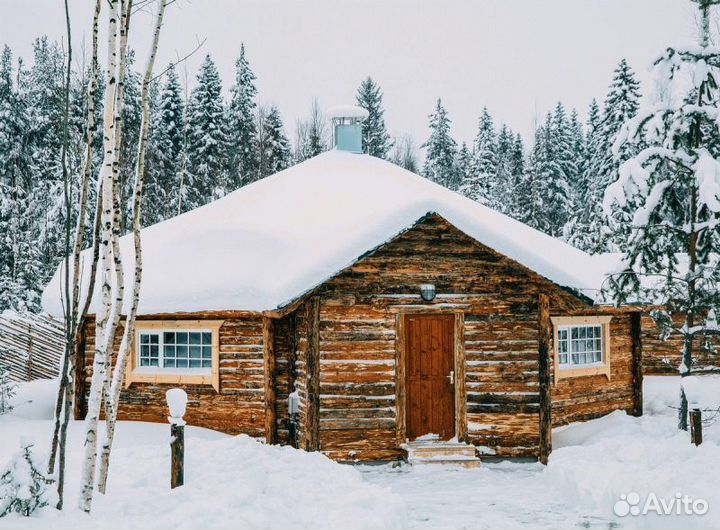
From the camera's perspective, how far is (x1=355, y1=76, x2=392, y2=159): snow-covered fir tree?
169 ft

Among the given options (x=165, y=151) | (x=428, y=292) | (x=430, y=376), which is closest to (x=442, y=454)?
(x=430, y=376)

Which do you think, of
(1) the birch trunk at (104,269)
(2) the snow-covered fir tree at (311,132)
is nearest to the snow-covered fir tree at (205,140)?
(2) the snow-covered fir tree at (311,132)

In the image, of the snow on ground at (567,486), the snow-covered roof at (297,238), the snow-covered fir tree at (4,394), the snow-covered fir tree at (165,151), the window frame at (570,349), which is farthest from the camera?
the snow-covered fir tree at (165,151)

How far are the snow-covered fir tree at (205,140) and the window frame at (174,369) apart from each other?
2643cm

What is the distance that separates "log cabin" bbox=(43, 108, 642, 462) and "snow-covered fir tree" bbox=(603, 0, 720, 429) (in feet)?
4.56

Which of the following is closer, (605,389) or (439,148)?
(605,389)

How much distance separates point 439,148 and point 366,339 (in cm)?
4091

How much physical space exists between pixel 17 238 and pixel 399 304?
27382 millimetres

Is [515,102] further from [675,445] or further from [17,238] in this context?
[675,445]

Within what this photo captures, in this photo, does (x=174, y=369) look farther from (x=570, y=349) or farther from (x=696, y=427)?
(x=696, y=427)

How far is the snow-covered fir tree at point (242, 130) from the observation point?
42.8 metres

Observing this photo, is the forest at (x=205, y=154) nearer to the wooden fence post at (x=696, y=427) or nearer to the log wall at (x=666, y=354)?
the log wall at (x=666, y=354)

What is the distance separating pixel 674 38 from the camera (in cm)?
1186

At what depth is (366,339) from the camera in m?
11.9
